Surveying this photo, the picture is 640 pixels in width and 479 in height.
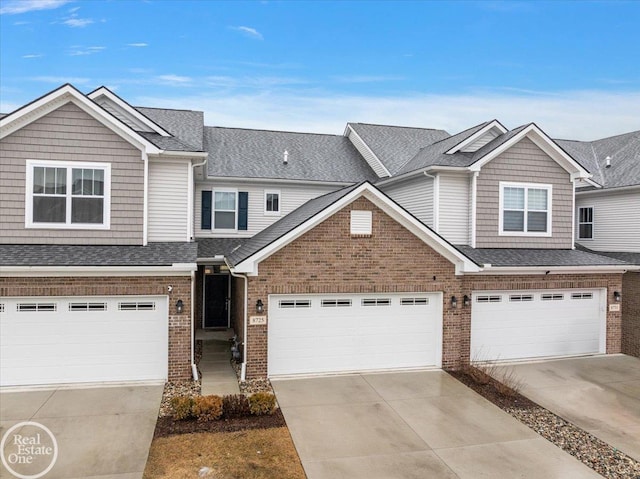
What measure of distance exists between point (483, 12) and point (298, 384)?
61.8ft

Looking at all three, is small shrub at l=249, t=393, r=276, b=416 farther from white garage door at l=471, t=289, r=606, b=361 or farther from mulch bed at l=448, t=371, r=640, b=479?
white garage door at l=471, t=289, r=606, b=361

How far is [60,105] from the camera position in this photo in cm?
1177

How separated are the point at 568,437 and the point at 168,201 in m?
10.8

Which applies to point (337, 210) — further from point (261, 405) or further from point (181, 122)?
point (181, 122)

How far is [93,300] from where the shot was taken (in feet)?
35.9

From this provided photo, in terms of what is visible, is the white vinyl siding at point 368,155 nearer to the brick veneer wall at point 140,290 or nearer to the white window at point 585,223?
the white window at point 585,223

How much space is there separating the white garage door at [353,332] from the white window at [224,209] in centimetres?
688

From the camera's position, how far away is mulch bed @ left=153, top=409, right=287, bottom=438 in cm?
840

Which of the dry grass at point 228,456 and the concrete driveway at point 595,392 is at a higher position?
the dry grass at point 228,456

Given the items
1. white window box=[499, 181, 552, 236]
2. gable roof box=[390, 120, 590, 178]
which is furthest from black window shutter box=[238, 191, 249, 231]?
white window box=[499, 181, 552, 236]

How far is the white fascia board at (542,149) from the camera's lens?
14.8m

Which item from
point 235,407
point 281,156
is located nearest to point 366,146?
point 281,156

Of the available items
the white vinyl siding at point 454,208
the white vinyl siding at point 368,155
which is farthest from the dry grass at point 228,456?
the white vinyl siding at point 368,155

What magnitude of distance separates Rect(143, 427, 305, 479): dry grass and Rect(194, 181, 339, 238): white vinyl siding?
33.9 feet
